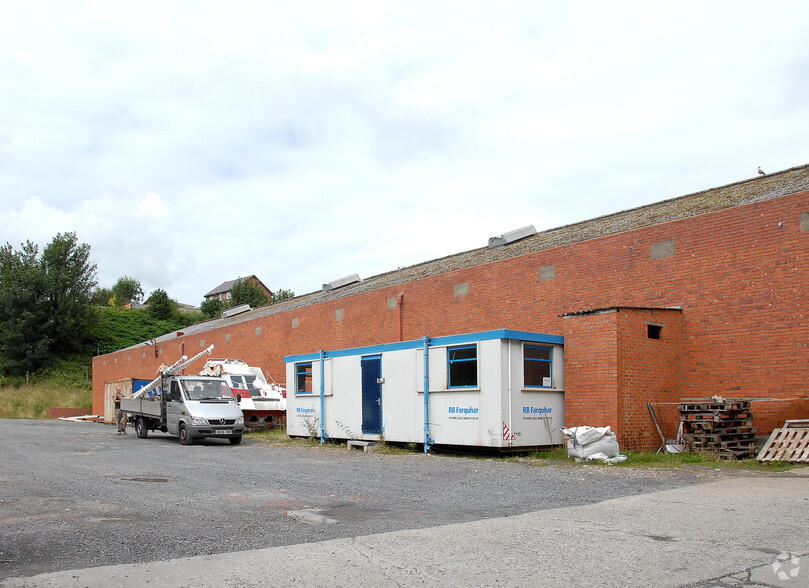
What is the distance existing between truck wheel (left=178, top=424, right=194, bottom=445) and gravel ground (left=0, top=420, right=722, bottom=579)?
12.3 ft

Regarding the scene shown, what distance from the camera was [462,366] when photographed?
1534 cm

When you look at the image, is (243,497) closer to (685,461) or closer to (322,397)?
(685,461)

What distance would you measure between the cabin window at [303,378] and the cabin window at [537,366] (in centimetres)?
763

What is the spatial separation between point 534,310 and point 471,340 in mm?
4334

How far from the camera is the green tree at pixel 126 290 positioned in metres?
106

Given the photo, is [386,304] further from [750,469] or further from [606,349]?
[750,469]

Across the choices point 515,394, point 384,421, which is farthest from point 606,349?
point 384,421

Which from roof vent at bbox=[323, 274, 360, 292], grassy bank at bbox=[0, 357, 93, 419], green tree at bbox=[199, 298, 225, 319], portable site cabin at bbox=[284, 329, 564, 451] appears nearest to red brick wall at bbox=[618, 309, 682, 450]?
portable site cabin at bbox=[284, 329, 564, 451]

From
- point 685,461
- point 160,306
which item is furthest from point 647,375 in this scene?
point 160,306

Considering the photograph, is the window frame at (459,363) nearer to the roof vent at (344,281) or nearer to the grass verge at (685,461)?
the grass verge at (685,461)

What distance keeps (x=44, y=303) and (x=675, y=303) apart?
158 ft

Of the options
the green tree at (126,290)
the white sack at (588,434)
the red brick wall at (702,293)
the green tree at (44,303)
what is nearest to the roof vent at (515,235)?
the red brick wall at (702,293)

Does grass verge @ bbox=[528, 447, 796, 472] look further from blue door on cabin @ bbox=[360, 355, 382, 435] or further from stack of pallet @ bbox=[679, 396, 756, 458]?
blue door on cabin @ bbox=[360, 355, 382, 435]

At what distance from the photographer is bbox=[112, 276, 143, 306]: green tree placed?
106 meters
